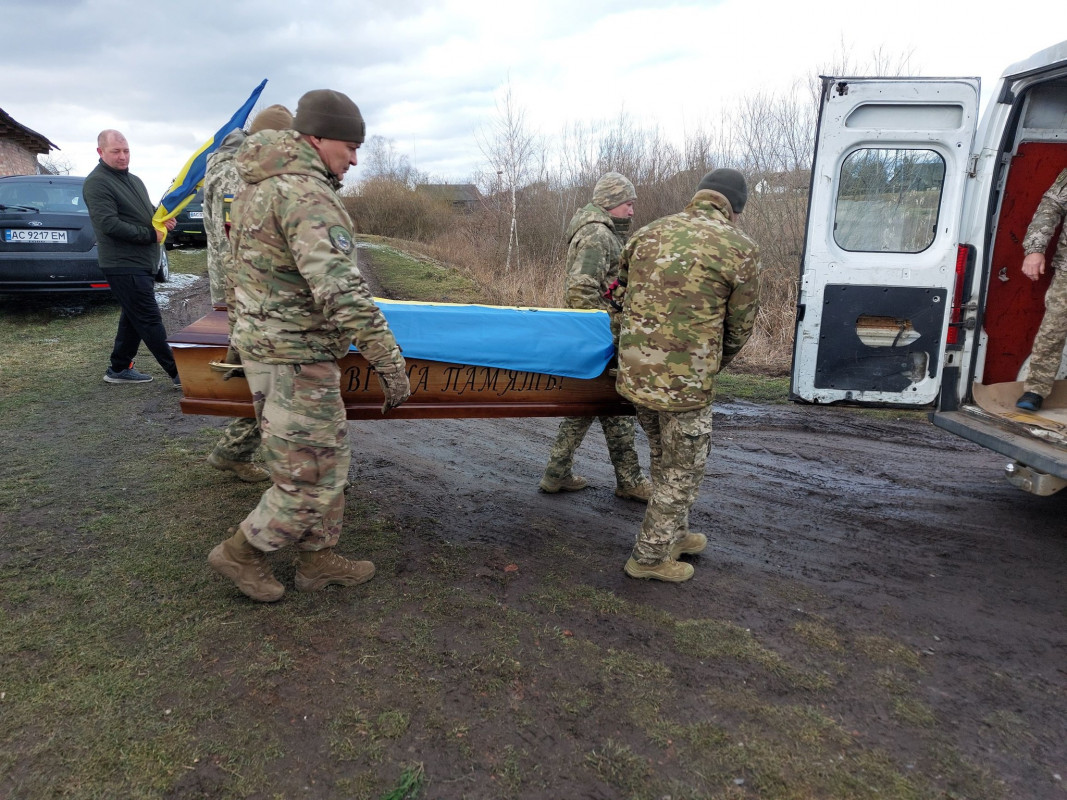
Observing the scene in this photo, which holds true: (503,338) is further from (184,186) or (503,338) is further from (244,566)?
(184,186)

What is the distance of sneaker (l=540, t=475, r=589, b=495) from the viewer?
4.30 m

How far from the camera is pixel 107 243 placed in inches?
216

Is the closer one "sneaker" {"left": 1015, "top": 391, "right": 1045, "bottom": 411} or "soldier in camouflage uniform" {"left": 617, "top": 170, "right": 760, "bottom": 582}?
"soldier in camouflage uniform" {"left": 617, "top": 170, "right": 760, "bottom": 582}

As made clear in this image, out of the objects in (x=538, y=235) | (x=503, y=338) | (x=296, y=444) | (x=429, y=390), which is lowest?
(x=296, y=444)

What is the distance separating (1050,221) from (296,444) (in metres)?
4.33

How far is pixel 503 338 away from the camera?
3398mm

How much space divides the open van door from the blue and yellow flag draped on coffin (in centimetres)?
150

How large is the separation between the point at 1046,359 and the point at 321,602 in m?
4.37

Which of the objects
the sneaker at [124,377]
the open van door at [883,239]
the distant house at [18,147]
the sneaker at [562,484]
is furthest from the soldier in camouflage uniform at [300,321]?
the distant house at [18,147]

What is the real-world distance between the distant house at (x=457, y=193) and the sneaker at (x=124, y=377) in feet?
45.9

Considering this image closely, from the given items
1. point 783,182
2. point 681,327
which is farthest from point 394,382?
point 783,182

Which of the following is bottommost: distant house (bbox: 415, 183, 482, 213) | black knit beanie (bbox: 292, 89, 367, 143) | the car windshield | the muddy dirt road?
the muddy dirt road

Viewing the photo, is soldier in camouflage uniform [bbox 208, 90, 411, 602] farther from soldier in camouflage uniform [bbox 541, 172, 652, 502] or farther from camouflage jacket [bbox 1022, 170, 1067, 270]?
camouflage jacket [bbox 1022, 170, 1067, 270]

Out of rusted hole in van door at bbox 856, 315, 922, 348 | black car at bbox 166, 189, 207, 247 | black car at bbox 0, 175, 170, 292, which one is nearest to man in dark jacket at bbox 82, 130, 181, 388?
black car at bbox 0, 175, 170, 292
